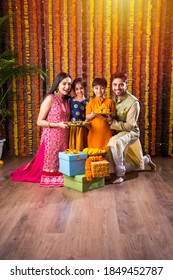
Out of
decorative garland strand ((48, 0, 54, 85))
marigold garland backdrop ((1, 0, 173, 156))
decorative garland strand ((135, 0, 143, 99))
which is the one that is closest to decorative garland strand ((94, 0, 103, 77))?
marigold garland backdrop ((1, 0, 173, 156))

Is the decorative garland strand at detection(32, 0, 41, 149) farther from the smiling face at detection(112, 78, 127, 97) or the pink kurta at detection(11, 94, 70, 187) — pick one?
the smiling face at detection(112, 78, 127, 97)

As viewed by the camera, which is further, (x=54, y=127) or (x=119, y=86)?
(x=119, y=86)

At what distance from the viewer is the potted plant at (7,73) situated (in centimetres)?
449

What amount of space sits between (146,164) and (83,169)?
4.49 feet

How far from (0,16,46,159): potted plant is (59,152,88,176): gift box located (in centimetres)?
175

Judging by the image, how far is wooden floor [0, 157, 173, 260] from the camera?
200 cm

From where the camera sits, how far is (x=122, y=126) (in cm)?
368

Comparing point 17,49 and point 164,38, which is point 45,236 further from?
point 164,38

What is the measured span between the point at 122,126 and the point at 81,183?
3.03 ft

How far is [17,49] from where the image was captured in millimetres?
4922

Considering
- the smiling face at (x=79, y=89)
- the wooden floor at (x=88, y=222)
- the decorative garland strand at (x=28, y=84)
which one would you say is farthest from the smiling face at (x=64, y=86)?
the decorative garland strand at (x=28, y=84)

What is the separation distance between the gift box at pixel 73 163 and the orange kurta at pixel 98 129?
478 millimetres

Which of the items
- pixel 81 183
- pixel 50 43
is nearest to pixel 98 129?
pixel 81 183

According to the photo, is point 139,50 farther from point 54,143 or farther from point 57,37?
point 54,143
